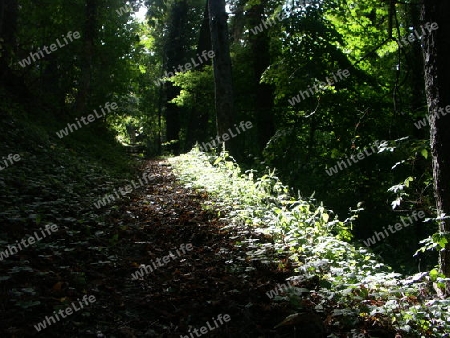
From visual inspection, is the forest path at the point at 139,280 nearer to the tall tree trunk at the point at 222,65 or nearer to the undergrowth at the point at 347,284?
the undergrowth at the point at 347,284

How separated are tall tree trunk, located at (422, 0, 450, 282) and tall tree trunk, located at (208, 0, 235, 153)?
29.6 feet

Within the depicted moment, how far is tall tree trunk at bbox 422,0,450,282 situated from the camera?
13.6ft

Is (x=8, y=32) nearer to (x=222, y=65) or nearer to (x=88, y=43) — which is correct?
(x=88, y=43)

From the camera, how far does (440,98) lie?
13.8ft

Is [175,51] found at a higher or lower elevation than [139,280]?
higher

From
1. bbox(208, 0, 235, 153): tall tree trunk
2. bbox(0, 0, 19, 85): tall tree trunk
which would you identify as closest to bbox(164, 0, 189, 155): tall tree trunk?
bbox(208, 0, 235, 153): tall tree trunk

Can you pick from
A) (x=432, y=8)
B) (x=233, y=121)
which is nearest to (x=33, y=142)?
(x=233, y=121)

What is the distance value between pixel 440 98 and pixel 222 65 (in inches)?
372

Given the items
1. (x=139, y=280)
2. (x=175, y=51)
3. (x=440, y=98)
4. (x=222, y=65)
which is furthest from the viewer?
(x=175, y=51)

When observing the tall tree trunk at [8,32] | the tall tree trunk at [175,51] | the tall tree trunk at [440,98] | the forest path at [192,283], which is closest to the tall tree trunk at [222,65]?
the tall tree trunk at [8,32]

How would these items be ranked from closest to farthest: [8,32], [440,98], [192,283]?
[440,98] < [192,283] < [8,32]

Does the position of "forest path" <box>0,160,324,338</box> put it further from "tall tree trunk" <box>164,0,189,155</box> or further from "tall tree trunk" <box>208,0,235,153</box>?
"tall tree trunk" <box>164,0,189,155</box>

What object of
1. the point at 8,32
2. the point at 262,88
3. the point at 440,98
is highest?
the point at 8,32

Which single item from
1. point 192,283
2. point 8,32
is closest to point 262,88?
point 8,32
